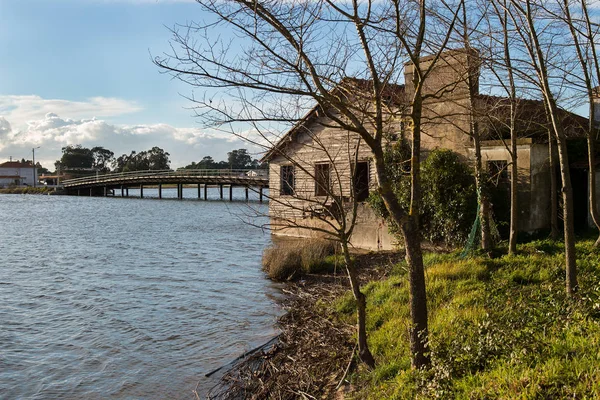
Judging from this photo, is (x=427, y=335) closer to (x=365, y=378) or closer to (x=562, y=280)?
(x=365, y=378)

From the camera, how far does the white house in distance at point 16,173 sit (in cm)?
11481

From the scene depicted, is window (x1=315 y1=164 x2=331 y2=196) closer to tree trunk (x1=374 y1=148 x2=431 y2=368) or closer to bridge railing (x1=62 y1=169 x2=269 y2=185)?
tree trunk (x1=374 y1=148 x2=431 y2=368)

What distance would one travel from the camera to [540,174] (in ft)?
44.2

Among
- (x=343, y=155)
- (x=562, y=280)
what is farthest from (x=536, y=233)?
(x=343, y=155)

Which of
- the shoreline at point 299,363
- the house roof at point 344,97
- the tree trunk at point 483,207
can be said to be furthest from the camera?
the tree trunk at point 483,207

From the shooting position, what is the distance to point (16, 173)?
120 m

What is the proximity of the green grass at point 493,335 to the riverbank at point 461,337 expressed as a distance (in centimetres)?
1

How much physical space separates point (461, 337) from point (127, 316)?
8194mm

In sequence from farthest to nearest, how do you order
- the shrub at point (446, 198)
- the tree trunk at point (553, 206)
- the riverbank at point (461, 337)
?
the shrub at point (446, 198), the tree trunk at point (553, 206), the riverbank at point (461, 337)

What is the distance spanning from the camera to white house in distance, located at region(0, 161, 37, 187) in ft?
377

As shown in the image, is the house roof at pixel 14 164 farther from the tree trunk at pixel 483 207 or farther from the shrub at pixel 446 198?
the tree trunk at pixel 483 207

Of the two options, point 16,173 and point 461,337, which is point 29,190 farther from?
point 461,337

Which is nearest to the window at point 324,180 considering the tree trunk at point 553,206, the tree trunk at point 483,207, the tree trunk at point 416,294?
the tree trunk at point 416,294

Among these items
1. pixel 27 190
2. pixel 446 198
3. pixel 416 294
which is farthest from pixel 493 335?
pixel 27 190
